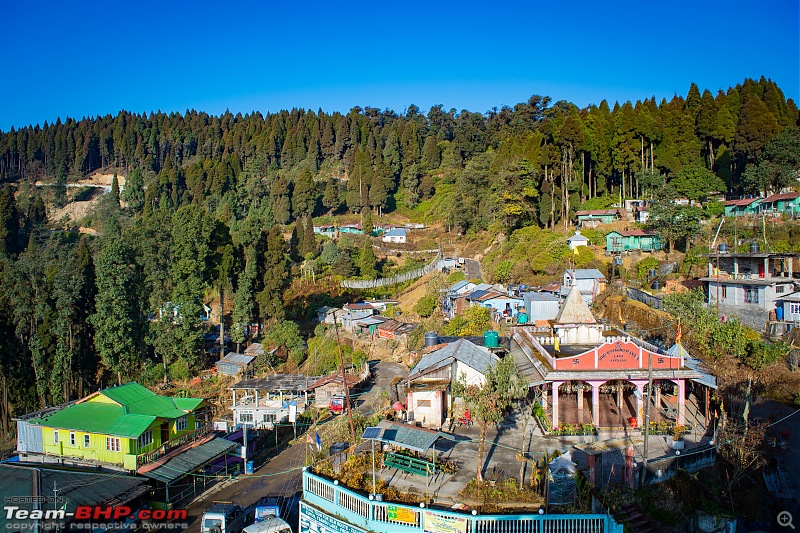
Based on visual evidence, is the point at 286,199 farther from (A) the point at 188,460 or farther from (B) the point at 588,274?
(A) the point at 188,460

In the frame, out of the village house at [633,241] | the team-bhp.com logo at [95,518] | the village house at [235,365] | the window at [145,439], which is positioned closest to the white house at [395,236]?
the village house at [633,241]

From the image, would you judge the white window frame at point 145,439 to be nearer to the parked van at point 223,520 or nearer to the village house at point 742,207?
the parked van at point 223,520

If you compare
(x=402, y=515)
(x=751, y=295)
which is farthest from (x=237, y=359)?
(x=751, y=295)

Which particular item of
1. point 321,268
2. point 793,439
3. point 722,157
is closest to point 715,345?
point 793,439

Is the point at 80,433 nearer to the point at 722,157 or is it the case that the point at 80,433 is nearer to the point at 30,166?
the point at 722,157

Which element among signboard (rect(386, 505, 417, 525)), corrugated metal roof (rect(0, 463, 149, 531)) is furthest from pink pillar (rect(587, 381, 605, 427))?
corrugated metal roof (rect(0, 463, 149, 531))

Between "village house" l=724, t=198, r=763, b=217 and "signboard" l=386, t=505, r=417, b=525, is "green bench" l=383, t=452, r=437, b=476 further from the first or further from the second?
"village house" l=724, t=198, r=763, b=217
